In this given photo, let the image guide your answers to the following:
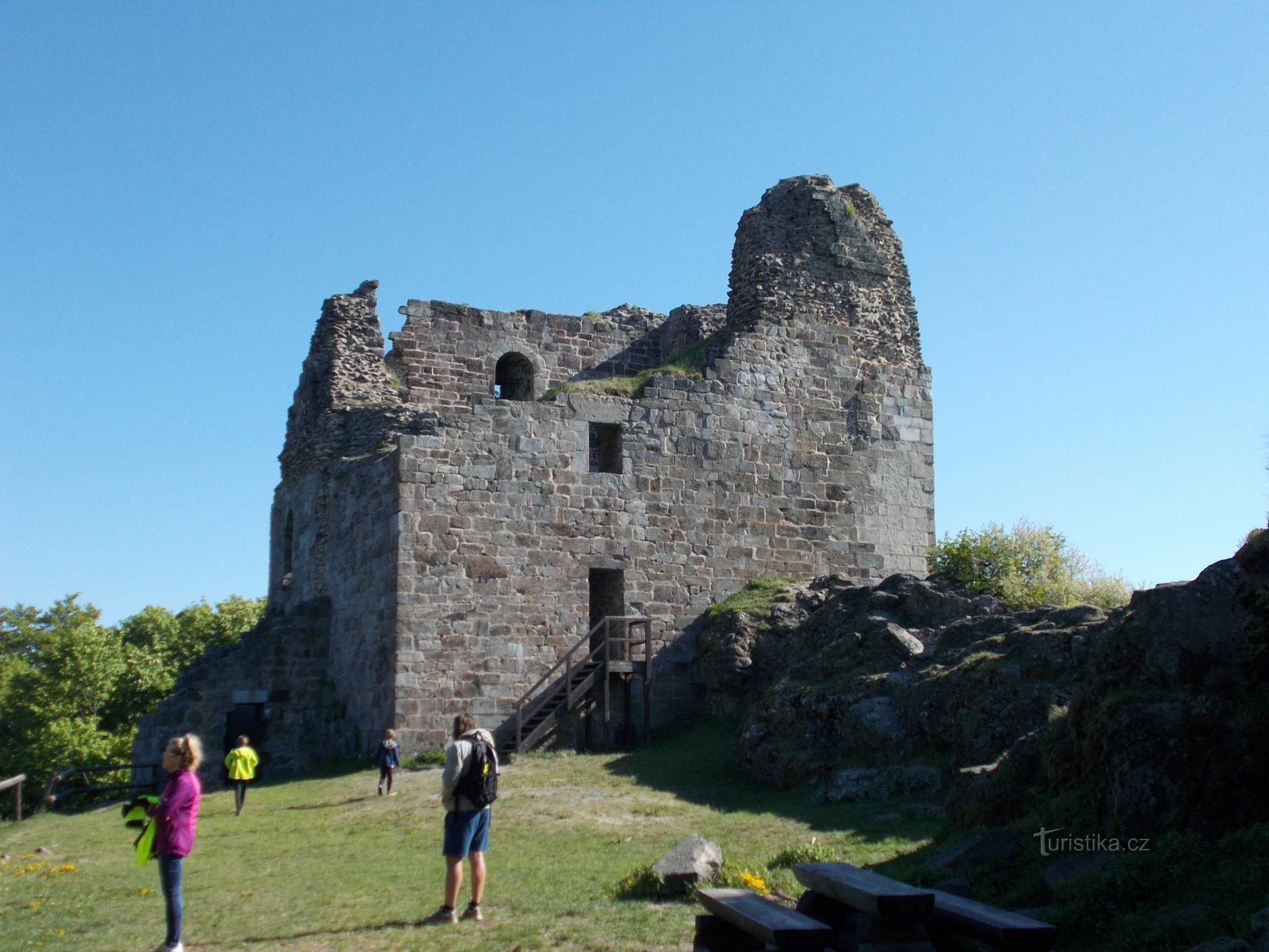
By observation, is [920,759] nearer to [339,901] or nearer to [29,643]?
[339,901]

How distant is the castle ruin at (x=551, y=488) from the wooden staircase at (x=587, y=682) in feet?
0.92

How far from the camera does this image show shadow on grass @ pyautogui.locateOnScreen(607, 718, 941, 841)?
10.3 meters

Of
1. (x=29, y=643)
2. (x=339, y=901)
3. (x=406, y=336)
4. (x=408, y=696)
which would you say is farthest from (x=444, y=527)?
(x=29, y=643)

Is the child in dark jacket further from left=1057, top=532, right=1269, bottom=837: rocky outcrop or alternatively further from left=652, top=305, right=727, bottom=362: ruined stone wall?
left=652, top=305, right=727, bottom=362: ruined stone wall

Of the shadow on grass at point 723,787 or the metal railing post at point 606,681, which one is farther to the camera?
the metal railing post at point 606,681

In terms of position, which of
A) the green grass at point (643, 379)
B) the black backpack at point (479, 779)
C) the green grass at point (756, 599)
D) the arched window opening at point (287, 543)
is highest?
the green grass at point (643, 379)

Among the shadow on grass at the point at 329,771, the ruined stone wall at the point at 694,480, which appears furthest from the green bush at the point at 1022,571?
the shadow on grass at the point at 329,771

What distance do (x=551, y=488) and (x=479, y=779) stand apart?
10.2m

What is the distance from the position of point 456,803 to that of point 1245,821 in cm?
467

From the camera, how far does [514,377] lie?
2348 cm

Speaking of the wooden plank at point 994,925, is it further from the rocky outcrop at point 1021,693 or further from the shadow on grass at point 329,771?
the shadow on grass at point 329,771

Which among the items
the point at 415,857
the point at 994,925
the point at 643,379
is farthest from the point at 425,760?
the point at 994,925

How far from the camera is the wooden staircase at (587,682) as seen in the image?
55.3 feet

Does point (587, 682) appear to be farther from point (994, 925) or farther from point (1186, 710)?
point (994, 925)
